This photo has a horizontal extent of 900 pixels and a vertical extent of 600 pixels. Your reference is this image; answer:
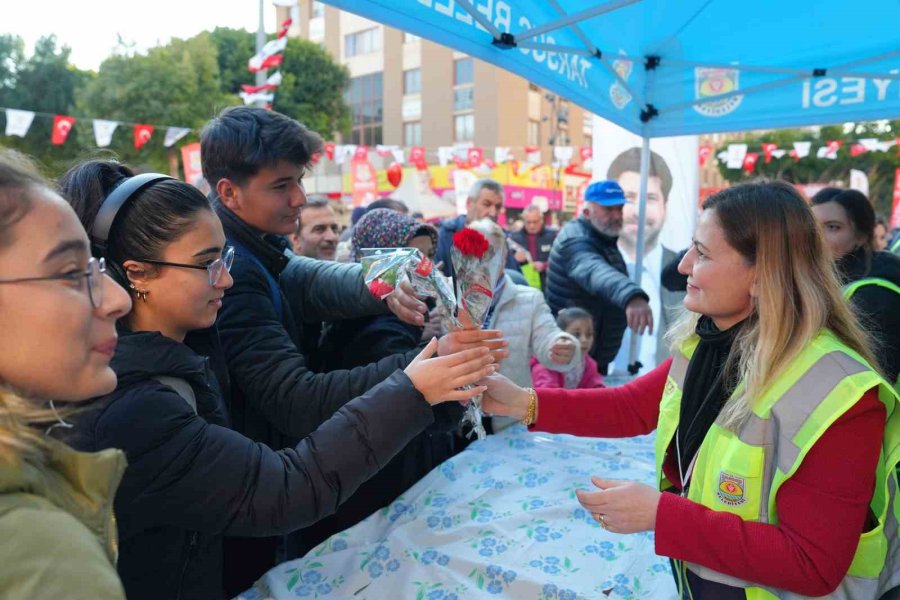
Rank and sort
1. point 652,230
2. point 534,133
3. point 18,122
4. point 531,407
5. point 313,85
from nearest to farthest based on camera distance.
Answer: point 531,407
point 652,230
point 18,122
point 313,85
point 534,133

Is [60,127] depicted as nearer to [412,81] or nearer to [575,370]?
[575,370]

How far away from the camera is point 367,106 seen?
124 feet

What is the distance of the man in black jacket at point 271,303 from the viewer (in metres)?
1.67

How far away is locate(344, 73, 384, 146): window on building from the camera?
122 feet

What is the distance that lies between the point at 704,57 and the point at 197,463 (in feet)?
13.3

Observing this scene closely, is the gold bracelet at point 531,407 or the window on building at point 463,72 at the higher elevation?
the window on building at point 463,72

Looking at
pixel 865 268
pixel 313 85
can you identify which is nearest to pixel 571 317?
pixel 865 268

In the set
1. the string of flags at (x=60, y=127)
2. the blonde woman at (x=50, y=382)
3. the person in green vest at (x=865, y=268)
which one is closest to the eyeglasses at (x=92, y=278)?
the blonde woman at (x=50, y=382)

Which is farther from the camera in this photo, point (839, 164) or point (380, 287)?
point (839, 164)

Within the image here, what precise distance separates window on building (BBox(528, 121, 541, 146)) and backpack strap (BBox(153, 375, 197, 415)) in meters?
35.3

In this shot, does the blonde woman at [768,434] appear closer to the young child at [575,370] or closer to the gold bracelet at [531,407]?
the gold bracelet at [531,407]

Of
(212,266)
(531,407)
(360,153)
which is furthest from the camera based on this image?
(360,153)

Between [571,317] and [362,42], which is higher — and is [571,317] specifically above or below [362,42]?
below

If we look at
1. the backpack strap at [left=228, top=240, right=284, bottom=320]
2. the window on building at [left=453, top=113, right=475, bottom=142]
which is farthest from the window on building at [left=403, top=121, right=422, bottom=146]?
the backpack strap at [left=228, top=240, right=284, bottom=320]
